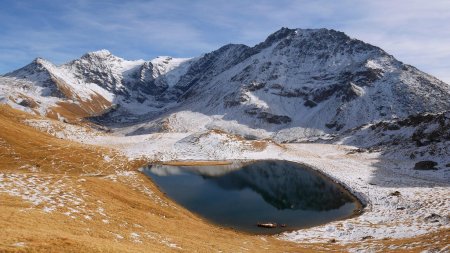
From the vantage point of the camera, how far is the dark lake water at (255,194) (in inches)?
1989

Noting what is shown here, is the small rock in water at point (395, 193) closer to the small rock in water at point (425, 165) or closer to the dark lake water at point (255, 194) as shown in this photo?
the dark lake water at point (255, 194)

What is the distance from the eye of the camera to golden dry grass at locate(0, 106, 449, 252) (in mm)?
22422

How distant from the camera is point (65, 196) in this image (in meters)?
36.3

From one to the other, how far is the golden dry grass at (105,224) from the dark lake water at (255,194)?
4433mm

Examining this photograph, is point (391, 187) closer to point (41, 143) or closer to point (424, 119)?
point (41, 143)

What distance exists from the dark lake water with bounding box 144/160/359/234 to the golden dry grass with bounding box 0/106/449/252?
4433 mm

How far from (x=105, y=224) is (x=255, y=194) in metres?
38.7

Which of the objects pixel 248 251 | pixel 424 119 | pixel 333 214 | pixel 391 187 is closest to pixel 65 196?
pixel 248 251

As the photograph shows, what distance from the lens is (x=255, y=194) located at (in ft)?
219

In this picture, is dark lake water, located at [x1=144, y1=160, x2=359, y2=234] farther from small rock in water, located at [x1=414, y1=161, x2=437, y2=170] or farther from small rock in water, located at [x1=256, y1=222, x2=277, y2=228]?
small rock in water, located at [x1=414, y1=161, x2=437, y2=170]

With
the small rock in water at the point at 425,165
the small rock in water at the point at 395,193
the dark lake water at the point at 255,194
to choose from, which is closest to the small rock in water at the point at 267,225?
the dark lake water at the point at 255,194

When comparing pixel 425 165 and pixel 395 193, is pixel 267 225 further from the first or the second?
pixel 425 165

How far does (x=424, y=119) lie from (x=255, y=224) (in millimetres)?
111490

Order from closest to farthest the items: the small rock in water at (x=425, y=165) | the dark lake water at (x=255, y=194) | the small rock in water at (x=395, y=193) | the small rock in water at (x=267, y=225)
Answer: the small rock in water at (x=267, y=225), the dark lake water at (x=255, y=194), the small rock in water at (x=395, y=193), the small rock in water at (x=425, y=165)
